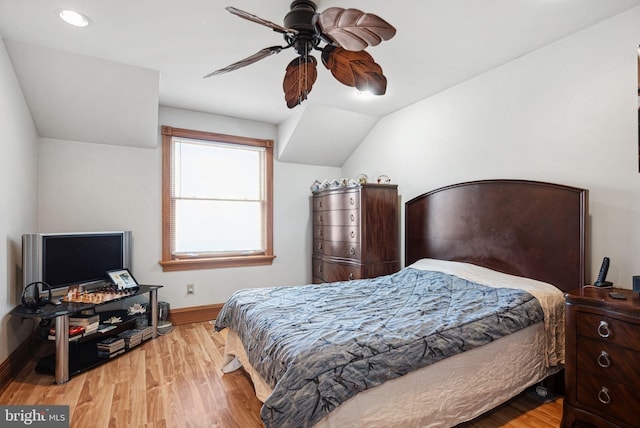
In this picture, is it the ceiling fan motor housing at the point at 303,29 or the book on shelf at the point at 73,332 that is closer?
the ceiling fan motor housing at the point at 303,29

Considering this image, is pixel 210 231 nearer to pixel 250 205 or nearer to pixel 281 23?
pixel 250 205

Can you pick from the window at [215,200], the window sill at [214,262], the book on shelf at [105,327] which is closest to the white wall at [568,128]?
→ the window at [215,200]

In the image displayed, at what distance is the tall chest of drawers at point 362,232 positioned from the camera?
346 cm

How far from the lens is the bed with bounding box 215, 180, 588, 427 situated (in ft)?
4.53

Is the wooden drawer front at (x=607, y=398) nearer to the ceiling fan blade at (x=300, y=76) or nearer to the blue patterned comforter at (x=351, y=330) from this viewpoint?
the blue patterned comforter at (x=351, y=330)

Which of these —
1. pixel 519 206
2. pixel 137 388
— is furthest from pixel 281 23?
pixel 137 388

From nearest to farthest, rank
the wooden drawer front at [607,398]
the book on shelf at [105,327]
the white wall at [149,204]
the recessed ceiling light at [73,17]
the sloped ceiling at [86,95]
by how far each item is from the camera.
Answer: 1. the wooden drawer front at [607,398]
2. the recessed ceiling light at [73,17]
3. the sloped ceiling at [86,95]
4. the book on shelf at [105,327]
5. the white wall at [149,204]

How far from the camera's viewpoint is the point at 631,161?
201cm

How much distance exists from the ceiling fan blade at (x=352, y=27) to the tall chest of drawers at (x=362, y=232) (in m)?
2.04

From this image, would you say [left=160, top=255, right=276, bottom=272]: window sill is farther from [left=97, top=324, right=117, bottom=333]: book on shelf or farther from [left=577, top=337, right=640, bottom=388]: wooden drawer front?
[left=577, top=337, right=640, bottom=388]: wooden drawer front

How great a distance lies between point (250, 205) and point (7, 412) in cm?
288

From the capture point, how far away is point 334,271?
3902 millimetres

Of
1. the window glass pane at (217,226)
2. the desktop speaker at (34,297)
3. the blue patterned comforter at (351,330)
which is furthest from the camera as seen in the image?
the window glass pane at (217,226)

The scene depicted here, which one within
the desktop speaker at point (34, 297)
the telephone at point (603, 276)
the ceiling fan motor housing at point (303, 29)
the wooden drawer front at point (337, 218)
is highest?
the ceiling fan motor housing at point (303, 29)
